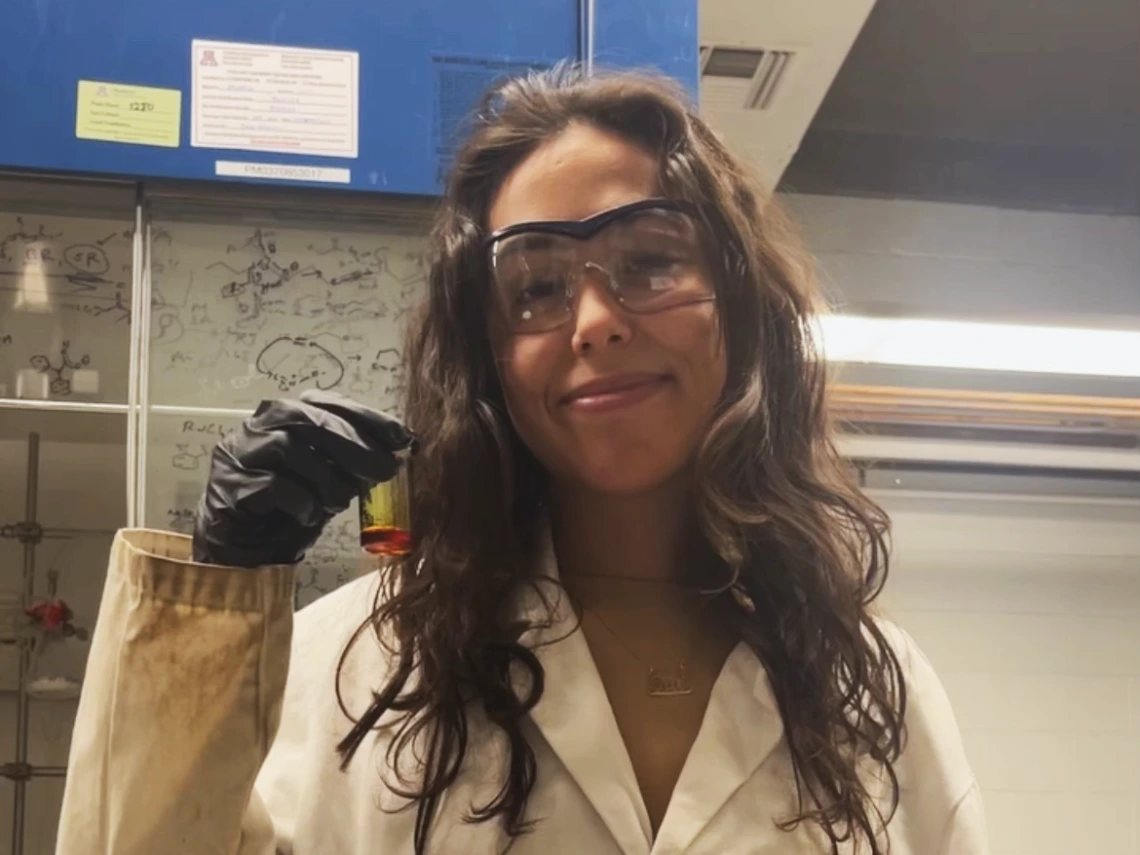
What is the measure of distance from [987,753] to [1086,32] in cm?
174

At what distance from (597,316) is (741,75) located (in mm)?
1523

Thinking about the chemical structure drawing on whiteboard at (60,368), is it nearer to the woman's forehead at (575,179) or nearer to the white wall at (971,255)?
the woman's forehead at (575,179)

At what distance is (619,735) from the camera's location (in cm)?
110

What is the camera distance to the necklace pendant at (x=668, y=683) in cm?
118

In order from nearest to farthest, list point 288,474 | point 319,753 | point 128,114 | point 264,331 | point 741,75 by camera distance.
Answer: point 288,474 < point 319,753 < point 128,114 < point 264,331 < point 741,75

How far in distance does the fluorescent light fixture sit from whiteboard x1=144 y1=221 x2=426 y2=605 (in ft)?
3.99

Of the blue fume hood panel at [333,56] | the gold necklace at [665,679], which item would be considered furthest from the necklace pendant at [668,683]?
the blue fume hood panel at [333,56]

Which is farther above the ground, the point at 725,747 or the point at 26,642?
the point at 26,642

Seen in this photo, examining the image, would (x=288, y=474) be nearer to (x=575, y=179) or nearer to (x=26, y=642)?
(x=575, y=179)

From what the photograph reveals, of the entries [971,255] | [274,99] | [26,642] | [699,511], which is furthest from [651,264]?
[971,255]

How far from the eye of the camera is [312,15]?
173cm

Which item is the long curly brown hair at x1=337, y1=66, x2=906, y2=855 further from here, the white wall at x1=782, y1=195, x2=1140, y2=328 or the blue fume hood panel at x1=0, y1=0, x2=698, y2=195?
the white wall at x1=782, y1=195, x2=1140, y2=328

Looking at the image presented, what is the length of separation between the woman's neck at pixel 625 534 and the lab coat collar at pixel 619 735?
65 millimetres

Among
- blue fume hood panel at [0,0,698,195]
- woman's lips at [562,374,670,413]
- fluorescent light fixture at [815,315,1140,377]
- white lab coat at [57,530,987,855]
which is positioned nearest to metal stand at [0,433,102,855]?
blue fume hood panel at [0,0,698,195]
